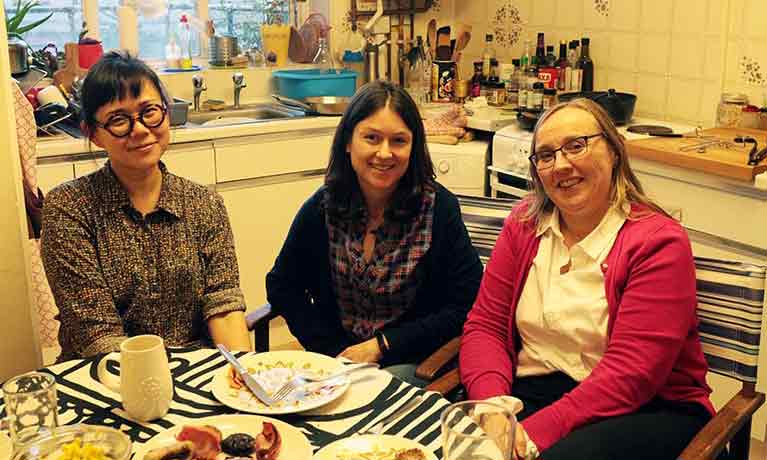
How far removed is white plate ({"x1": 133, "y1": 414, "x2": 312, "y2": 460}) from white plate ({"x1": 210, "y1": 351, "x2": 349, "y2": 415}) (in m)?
0.03

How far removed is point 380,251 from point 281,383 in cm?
62

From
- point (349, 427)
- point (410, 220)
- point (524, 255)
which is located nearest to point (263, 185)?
point (410, 220)

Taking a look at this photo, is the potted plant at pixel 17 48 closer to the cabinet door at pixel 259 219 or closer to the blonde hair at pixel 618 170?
the cabinet door at pixel 259 219

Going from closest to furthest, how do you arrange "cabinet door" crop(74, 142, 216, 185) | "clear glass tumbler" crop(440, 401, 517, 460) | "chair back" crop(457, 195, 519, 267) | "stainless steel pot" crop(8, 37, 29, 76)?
"clear glass tumbler" crop(440, 401, 517, 460)
"chair back" crop(457, 195, 519, 267)
"stainless steel pot" crop(8, 37, 29, 76)
"cabinet door" crop(74, 142, 216, 185)

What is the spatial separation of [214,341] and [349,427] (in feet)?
2.13

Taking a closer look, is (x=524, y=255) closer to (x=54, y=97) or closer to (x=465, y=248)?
(x=465, y=248)

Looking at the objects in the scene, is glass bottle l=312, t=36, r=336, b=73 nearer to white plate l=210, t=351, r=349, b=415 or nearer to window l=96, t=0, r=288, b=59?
window l=96, t=0, r=288, b=59

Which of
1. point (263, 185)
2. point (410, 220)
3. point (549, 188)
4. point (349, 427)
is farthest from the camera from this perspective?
point (263, 185)

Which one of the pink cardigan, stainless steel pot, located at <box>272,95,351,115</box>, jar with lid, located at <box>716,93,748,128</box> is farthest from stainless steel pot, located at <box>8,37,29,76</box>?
jar with lid, located at <box>716,93,748,128</box>

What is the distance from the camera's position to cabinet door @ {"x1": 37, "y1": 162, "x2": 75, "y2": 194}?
2861 millimetres

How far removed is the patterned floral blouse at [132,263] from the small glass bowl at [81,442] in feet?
1.68

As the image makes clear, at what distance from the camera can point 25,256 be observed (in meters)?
1.91

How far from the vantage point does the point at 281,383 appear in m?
1.50

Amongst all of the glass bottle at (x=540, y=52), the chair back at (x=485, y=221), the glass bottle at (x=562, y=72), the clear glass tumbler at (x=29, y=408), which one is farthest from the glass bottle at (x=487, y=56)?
the clear glass tumbler at (x=29, y=408)
